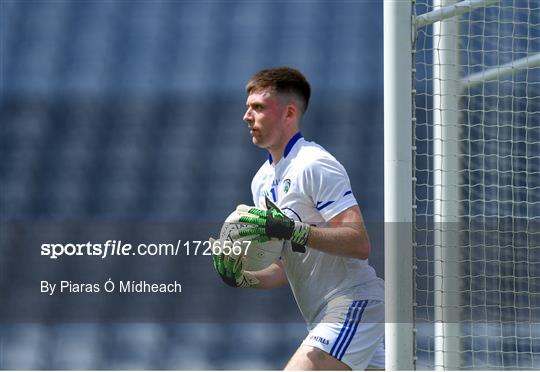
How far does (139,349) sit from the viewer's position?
535 centimetres

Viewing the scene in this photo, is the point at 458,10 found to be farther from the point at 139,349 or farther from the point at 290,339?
the point at 139,349

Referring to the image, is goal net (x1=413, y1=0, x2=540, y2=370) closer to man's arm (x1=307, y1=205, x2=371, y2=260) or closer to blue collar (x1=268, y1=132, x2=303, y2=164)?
man's arm (x1=307, y1=205, x2=371, y2=260)

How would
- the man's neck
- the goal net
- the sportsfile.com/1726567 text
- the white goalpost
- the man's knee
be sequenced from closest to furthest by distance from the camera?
the man's knee
the white goalpost
the man's neck
the goal net
the sportsfile.com/1726567 text

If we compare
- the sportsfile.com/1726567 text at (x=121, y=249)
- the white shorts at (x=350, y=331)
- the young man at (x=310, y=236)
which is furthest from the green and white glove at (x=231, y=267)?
the sportsfile.com/1726567 text at (x=121, y=249)

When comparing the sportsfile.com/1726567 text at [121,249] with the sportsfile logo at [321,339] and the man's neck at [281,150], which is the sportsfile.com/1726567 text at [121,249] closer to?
the man's neck at [281,150]

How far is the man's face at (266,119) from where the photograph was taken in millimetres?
3148

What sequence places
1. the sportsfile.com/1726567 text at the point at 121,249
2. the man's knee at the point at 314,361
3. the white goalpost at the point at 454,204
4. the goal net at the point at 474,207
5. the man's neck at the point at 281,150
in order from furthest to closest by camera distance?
the sportsfile.com/1726567 text at the point at 121,249 → the goal net at the point at 474,207 → the man's neck at the point at 281,150 → the white goalpost at the point at 454,204 → the man's knee at the point at 314,361

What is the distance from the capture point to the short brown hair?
321 cm

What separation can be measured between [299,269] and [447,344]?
0.81 metres

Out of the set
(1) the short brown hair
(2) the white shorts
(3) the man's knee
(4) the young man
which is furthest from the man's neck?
(3) the man's knee

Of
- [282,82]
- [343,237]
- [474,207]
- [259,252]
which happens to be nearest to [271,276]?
[259,252]

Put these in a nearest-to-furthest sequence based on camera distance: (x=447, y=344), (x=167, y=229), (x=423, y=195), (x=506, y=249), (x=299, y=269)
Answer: (x=299, y=269)
(x=447, y=344)
(x=506, y=249)
(x=423, y=195)
(x=167, y=229)

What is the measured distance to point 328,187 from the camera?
9.68ft

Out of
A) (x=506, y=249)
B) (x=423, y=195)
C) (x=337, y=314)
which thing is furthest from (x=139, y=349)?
(x=337, y=314)
